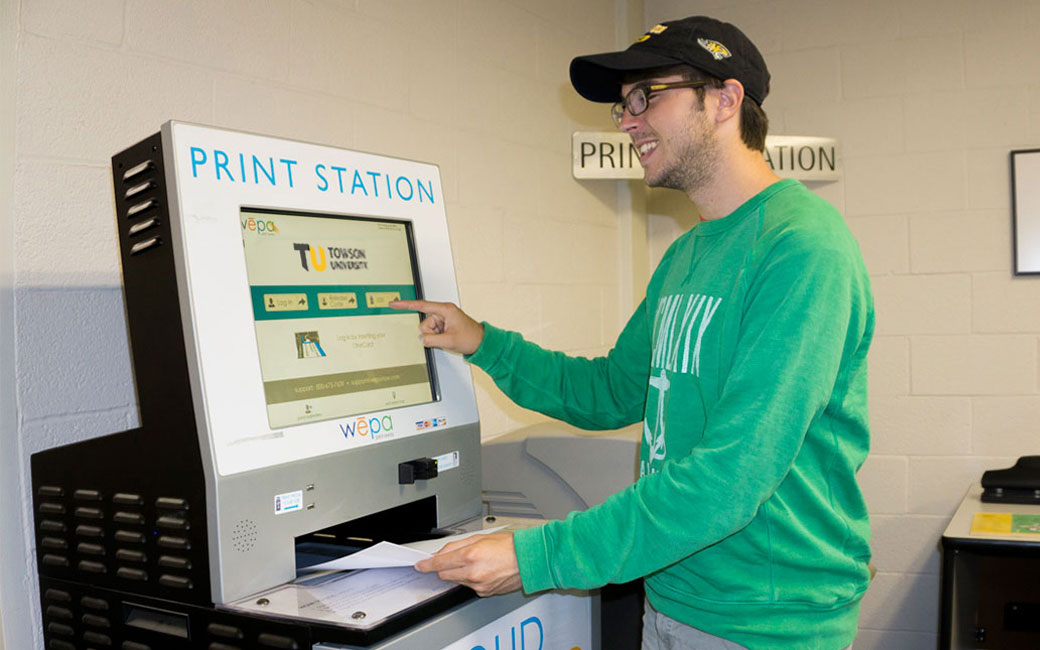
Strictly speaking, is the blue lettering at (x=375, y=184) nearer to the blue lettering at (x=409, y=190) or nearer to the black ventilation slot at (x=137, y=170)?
the blue lettering at (x=409, y=190)

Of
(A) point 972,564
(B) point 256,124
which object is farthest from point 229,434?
(A) point 972,564

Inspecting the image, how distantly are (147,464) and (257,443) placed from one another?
13 cm

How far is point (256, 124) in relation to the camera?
162 centimetres

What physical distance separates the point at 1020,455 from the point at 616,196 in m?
1.54

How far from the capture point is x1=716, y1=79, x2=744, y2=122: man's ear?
1.33 metres

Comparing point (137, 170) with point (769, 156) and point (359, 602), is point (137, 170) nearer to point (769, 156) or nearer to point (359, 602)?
point (359, 602)

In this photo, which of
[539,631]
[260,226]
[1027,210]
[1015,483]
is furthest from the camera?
[1027,210]

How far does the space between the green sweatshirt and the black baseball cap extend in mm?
200

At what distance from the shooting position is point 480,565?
1.03m

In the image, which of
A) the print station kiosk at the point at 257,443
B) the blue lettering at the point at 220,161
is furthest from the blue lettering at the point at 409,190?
the blue lettering at the point at 220,161

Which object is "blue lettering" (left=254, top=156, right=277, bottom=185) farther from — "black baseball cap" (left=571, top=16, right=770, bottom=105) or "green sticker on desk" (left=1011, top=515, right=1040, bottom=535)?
"green sticker on desk" (left=1011, top=515, right=1040, bottom=535)

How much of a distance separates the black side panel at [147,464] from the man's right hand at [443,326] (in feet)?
1.08

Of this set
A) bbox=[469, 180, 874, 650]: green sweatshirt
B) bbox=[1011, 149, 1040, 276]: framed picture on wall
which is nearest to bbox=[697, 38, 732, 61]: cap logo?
bbox=[469, 180, 874, 650]: green sweatshirt

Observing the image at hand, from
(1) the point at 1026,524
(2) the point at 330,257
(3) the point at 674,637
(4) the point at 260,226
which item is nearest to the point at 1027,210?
(1) the point at 1026,524
